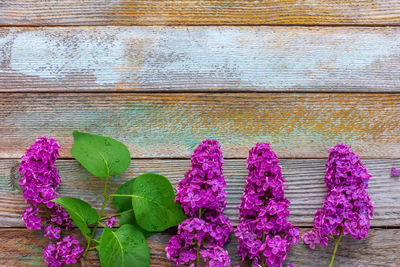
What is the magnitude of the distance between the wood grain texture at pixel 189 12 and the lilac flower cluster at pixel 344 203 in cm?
37

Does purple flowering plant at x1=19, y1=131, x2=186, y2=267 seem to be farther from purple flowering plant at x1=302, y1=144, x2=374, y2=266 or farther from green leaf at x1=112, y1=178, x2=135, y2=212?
purple flowering plant at x1=302, y1=144, x2=374, y2=266

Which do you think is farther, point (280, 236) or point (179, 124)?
point (179, 124)

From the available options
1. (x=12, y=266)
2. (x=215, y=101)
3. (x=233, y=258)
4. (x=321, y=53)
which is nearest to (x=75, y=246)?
(x=12, y=266)

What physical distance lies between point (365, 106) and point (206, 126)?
0.41 metres

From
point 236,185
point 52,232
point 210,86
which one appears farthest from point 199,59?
point 52,232

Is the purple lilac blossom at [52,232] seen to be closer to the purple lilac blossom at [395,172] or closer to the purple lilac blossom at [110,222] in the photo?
the purple lilac blossom at [110,222]

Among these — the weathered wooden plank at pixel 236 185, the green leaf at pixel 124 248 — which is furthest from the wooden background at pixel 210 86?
the green leaf at pixel 124 248

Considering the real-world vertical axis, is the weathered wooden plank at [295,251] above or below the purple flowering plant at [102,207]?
below

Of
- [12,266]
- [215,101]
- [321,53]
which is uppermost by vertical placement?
[321,53]

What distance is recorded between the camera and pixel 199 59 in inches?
36.5

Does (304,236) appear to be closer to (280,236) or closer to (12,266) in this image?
(280,236)

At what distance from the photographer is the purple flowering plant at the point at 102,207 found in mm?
791

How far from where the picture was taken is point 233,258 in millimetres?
856

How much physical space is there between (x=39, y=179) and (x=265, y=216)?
0.51 metres
